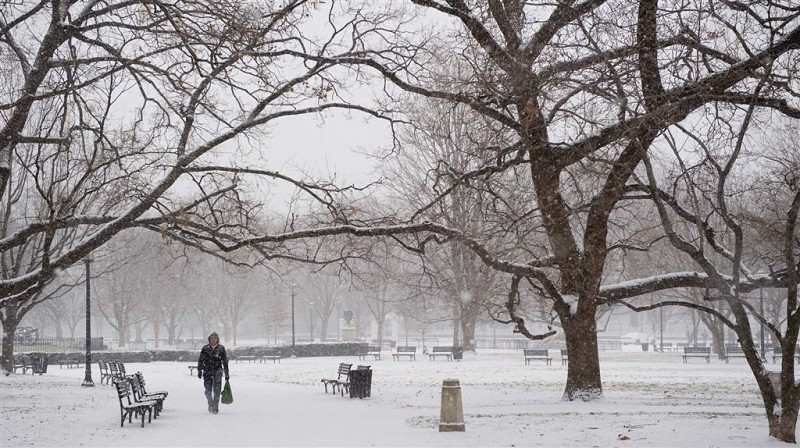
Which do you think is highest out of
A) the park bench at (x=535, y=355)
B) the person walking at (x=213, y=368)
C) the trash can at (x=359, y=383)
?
the person walking at (x=213, y=368)

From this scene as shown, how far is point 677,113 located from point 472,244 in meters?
5.58

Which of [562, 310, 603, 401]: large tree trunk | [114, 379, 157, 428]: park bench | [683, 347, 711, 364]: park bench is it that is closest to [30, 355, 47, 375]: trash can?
[114, 379, 157, 428]: park bench

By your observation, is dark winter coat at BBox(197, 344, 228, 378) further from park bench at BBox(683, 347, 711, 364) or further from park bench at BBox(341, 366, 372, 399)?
park bench at BBox(683, 347, 711, 364)

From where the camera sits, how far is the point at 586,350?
19.1 metres

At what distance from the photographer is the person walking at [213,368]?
1775 centimetres

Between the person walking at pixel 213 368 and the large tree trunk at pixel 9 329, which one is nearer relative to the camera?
the person walking at pixel 213 368

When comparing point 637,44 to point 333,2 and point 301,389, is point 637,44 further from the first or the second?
point 301,389

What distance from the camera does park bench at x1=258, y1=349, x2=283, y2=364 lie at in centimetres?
4375

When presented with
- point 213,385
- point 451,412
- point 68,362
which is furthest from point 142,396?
point 68,362

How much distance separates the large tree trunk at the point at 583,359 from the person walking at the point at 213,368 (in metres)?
7.62

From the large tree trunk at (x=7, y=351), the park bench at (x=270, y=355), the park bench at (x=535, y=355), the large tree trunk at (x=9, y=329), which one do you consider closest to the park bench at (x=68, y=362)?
the park bench at (x=270, y=355)

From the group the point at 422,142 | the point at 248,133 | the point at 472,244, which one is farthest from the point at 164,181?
the point at 422,142

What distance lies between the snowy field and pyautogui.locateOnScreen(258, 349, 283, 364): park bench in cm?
1496

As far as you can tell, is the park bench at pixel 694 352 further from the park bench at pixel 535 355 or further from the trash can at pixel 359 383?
the trash can at pixel 359 383
